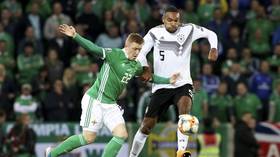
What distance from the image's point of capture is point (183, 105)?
58.1 feet

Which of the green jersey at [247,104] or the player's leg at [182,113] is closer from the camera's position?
the player's leg at [182,113]

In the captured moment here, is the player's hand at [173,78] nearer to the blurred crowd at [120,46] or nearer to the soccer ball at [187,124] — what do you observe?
the soccer ball at [187,124]

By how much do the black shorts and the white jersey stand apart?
8 centimetres

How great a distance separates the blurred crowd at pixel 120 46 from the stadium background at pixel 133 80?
0.03 metres

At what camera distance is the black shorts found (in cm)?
1794

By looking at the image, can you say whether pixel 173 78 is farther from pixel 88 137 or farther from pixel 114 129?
pixel 88 137

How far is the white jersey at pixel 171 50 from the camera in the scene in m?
Answer: 17.9

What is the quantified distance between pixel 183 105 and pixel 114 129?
1.50 m

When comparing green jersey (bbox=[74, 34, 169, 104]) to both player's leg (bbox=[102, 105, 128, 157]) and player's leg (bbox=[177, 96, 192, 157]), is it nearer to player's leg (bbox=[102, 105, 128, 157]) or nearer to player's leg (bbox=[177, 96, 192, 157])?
player's leg (bbox=[102, 105, 128, 157])

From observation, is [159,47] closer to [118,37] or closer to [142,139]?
[142,139]

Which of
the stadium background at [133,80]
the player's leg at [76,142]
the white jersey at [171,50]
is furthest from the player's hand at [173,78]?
the stadium background at [133,80]

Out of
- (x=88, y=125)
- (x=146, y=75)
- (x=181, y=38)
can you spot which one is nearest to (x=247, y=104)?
(x=181, y=38)

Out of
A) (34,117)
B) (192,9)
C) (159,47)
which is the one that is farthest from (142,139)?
(192,9)

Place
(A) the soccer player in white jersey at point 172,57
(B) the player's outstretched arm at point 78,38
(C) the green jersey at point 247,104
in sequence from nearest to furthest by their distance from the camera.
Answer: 1. (B) the player's outstretched arm at point 78,38
2. (A) the soccer player in white jersey at point 172,57
3. (C) the green jersey at point 247,104
